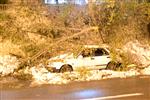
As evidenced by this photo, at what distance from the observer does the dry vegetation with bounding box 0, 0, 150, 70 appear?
14.1 metres

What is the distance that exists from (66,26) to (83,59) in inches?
102

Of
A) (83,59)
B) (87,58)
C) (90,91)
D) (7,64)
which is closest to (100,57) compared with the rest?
(87,58)

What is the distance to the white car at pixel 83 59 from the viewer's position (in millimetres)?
13375

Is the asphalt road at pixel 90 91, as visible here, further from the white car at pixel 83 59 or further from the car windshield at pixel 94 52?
the car windshield at pixel 94 52

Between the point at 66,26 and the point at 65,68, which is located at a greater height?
the point at 66,26

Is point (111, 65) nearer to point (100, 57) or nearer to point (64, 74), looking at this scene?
point (100, 57)

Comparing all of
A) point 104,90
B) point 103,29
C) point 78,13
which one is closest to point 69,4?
point 78,13

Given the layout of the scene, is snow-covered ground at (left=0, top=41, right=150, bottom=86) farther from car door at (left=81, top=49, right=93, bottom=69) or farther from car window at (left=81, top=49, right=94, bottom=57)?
car window at (left=81, top=49, right=94, bottom=57)

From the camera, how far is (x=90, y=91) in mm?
10953

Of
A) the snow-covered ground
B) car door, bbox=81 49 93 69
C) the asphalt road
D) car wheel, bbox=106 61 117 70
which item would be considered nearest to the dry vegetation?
the snow-covered ground

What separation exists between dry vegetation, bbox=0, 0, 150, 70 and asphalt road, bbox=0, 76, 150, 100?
6.54 feet

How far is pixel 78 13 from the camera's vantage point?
15.7m

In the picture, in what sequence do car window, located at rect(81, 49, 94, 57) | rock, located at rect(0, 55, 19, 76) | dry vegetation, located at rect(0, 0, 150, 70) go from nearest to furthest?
1. car window, located at rect(81, 49, 94, 57)
2. rock, located at rect(0, 55, 19, 76)
3. dry vegetation, located at rect(0, 0, 150, 70)

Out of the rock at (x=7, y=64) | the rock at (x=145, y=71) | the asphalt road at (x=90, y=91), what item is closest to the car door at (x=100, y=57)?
the asphalt road at (x=90, y=91)
